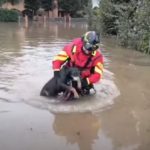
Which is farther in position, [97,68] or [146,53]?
[146,53]

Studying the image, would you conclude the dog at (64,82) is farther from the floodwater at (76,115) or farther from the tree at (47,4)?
the tree at (47,4)

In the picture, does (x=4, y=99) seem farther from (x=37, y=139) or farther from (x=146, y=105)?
(x=146, y=105)

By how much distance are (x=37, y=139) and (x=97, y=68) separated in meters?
2.13

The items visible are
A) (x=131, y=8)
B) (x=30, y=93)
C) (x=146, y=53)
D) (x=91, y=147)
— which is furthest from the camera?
(x=131, y=8)

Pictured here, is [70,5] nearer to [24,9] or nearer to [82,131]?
[24,9]

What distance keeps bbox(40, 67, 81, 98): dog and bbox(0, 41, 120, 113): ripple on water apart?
193 millimetres

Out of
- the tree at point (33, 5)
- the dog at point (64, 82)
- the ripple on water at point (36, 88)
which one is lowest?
the ripple on water at point (36, 88)

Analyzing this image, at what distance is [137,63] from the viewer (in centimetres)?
1070

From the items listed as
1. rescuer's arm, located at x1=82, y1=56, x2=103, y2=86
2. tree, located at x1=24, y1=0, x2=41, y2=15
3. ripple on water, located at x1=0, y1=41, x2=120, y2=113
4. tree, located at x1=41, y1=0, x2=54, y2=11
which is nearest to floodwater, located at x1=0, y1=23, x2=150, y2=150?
ripple on water, located at x1=0, y1=41, x2=120, y2=113

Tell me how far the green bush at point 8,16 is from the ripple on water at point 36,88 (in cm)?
3676

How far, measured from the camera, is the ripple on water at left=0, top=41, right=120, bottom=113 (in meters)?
6.00

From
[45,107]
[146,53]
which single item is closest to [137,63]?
[146,53]

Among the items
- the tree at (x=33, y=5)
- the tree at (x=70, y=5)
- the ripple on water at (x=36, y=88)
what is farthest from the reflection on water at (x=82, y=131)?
the tree at (x=70, y=5)

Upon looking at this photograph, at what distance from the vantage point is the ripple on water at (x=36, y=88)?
600 cm
